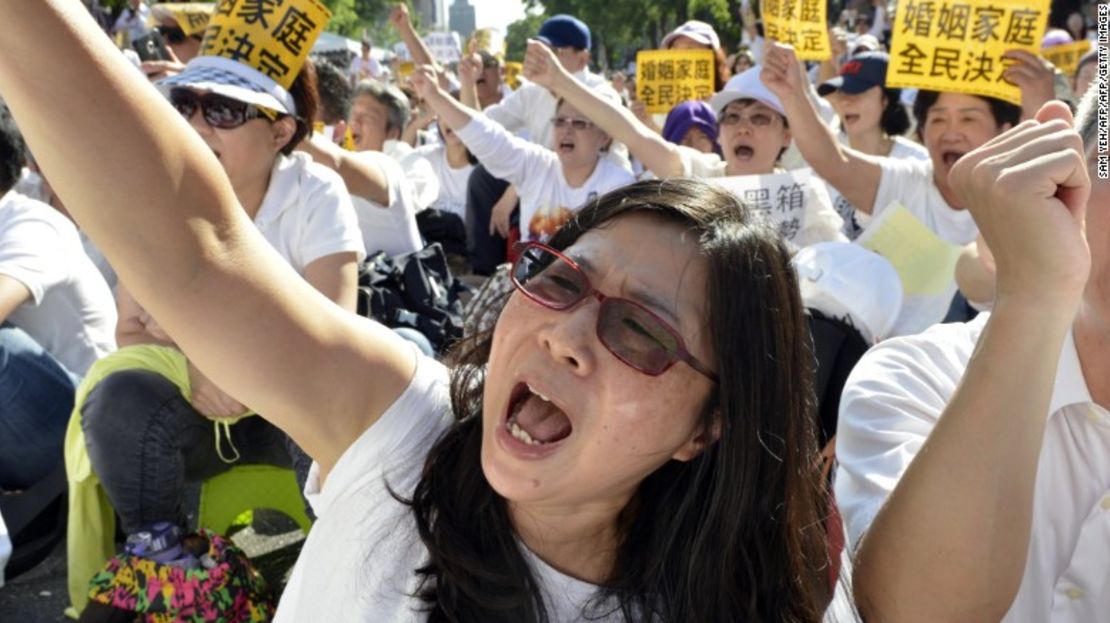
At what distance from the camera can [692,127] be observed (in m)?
6.33

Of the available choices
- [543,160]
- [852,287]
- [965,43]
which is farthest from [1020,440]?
[543,160]

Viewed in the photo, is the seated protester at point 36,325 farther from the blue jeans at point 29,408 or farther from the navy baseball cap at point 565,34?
the navy baseball cap at point 565,34

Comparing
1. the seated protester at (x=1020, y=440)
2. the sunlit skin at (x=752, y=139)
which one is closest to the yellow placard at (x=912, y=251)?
the sunlit skin at (x=752, y=139)

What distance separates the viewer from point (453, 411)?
1.65 m

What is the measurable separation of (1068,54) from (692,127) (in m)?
1.93

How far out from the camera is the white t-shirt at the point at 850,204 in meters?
4.84

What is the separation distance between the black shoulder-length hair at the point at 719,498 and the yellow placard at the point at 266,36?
2338 millimetres

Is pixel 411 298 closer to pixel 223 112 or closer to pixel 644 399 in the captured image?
pixel 223 112

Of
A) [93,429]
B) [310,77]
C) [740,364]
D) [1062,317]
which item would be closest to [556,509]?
[740,364]

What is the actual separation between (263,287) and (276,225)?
7.18ft

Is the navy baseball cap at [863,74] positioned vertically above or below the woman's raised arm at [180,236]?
below

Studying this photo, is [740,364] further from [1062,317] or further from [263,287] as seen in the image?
[263,287]

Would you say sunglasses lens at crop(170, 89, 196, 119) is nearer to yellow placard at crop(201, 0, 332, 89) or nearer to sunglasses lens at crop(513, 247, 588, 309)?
yellow placard at crop(201, 0, 332, 89)

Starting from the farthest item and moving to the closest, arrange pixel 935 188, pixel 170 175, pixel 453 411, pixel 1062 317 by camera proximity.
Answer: pixel 935 188 → pixel 453 411 → pixel 1062 317 → pixel 170 175
